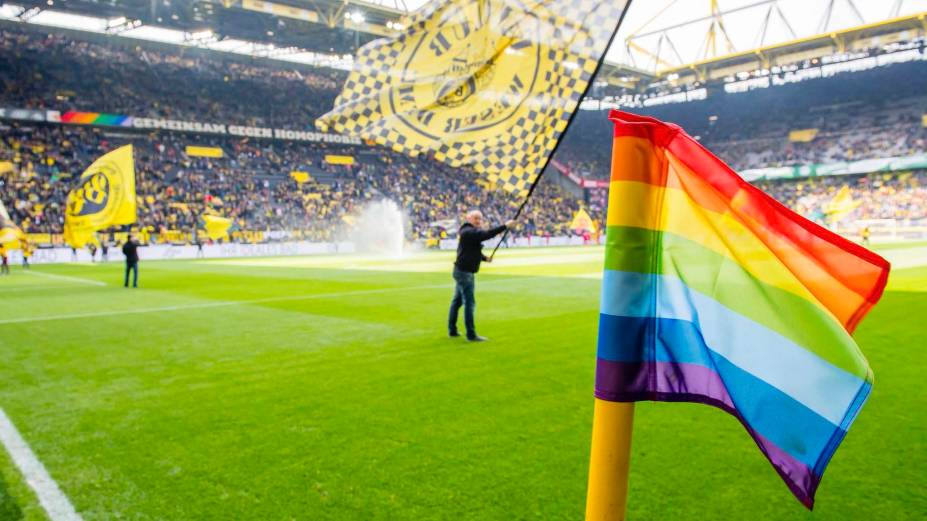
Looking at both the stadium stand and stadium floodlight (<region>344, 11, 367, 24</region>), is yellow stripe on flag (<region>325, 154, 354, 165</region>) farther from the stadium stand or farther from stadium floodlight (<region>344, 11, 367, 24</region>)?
stadium floodlight (<region>344, 11, 367, 24</region>)

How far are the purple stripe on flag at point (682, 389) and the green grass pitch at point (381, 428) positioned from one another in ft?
5.56

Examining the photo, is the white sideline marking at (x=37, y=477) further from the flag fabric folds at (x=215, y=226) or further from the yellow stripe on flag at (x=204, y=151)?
the yellow stripe on flag at (x=204, y=151)

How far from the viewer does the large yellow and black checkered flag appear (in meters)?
5.11

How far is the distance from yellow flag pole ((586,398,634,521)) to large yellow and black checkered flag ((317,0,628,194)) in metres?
2.78

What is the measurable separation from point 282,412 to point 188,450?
1024 millimetres

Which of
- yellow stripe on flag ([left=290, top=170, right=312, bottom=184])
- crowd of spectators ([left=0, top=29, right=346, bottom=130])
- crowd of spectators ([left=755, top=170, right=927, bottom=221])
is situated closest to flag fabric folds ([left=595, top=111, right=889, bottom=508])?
crowd of spectators ([left=0, top=29, right=346, bottom=130])

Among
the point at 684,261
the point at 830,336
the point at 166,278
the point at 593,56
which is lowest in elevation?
the point at 166,278

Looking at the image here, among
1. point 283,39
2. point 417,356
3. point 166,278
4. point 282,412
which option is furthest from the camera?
point 283,39

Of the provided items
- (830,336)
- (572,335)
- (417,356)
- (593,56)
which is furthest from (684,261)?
(572,335)

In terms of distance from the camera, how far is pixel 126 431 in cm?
515

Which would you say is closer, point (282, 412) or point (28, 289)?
point (282, 412)

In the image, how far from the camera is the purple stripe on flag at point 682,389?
1.92m

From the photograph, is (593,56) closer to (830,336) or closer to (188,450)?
(830,336)

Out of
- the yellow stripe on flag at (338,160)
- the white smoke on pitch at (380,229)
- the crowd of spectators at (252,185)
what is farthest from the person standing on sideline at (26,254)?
the yellow stripe on flag at (338,160)
